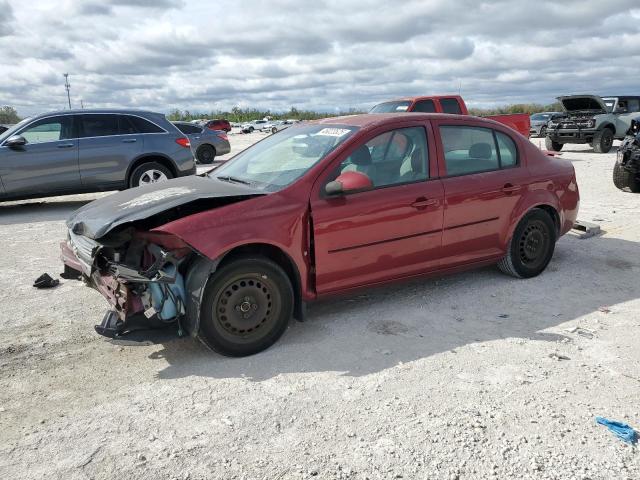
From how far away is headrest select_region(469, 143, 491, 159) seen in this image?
515 cm

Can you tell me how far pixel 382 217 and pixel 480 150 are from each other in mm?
1412

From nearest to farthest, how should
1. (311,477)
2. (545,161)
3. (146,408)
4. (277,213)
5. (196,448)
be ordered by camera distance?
(311,477) < (196,448) < (146,408) < (277,213) < (545,161)

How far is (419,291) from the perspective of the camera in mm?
5254

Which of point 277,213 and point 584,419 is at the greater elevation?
point 277,213

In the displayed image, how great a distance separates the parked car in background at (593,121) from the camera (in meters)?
18.9

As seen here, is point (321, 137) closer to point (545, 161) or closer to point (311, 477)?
point (545, 161)

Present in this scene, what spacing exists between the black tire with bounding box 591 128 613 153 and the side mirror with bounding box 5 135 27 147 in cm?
1698

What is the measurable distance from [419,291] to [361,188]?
1495 mm

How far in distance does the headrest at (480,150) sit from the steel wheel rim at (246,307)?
7.66 feet

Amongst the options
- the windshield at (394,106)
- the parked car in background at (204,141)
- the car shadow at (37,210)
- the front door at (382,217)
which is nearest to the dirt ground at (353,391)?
the front door at (382,217)

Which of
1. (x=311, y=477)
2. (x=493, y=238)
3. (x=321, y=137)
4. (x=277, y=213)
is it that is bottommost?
(x=311, y=477)

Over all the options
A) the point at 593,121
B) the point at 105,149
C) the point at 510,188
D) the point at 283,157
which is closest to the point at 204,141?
the point at 105,149

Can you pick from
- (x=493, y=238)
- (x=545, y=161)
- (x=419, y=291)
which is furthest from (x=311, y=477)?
(x=545, y=161)

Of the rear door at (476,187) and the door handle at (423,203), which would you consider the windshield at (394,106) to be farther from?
the door handle at (423,203)
